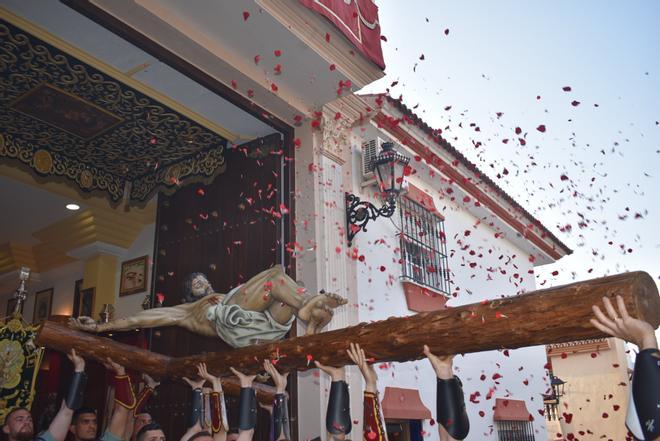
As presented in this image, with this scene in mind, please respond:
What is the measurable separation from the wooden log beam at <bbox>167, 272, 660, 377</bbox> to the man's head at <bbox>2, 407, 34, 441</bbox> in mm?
2017

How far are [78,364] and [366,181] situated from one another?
3.93m

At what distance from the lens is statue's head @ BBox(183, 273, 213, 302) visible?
225 inches

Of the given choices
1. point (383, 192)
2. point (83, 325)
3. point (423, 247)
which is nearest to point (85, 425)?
Result: point (83, 325)

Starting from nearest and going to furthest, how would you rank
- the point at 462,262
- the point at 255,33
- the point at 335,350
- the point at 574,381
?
the point at 335,350
the point at 255,33
the point at 462,262
the point at 574,381

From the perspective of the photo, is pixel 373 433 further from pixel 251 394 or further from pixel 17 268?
pixel 17 268

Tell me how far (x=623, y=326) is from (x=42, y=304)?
29.8 ft

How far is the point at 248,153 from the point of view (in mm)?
6465

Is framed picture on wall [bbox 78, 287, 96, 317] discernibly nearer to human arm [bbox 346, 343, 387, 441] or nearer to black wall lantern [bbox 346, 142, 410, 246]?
black wall lantern [bbox 346, 142, 410, 246]

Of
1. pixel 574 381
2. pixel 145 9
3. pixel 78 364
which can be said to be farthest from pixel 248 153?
pixel 574 381

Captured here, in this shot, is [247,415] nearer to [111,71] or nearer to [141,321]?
[141,321]

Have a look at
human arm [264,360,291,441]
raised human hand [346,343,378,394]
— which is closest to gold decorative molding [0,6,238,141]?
human arm [264,360,291,441]

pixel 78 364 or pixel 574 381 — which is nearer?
pixel 78 364

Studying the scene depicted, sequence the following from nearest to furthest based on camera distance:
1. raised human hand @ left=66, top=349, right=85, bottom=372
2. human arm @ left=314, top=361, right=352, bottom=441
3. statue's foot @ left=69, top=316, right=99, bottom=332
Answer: human arm @ left=314, top=361, right=352, bottom=441, raised human hand @ left=66, top=349, right=85, bottom=372, statue's foot @ left=69, top=316, right=99, bottom=332

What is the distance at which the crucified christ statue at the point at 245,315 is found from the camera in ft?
16.1
